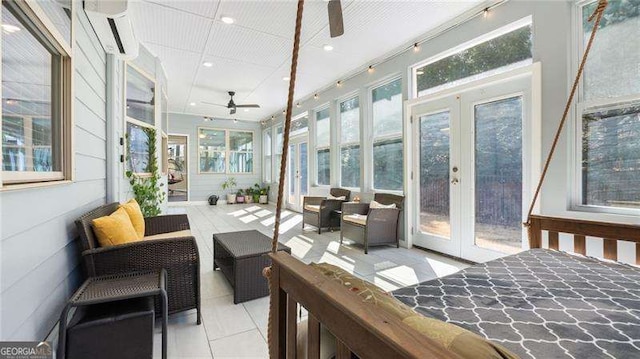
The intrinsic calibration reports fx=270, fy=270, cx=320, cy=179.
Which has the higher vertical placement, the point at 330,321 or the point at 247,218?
the point at 330,321

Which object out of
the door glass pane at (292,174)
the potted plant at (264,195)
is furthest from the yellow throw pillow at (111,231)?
the potted plant at (264,195)

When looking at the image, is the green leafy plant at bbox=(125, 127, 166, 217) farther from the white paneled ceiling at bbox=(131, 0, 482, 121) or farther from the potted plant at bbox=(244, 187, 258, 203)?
the potted plant at bbox=(244, 187, 258, 203)

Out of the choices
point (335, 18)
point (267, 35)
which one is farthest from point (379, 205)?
point (335, 18)

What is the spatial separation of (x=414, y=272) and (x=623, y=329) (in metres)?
2.07

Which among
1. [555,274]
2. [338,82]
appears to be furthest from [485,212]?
[338,82]

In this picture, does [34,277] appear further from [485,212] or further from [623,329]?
[485,212]

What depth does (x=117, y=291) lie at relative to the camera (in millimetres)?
1498

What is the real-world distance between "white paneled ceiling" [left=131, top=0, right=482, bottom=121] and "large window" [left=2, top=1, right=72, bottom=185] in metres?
1.68

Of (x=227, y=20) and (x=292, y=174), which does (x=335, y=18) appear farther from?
(x=292, y=174)

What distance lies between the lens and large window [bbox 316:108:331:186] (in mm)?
6176

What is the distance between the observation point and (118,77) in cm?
319

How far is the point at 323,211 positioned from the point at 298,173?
2.80 metres

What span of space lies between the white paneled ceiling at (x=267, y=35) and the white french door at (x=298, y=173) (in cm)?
197

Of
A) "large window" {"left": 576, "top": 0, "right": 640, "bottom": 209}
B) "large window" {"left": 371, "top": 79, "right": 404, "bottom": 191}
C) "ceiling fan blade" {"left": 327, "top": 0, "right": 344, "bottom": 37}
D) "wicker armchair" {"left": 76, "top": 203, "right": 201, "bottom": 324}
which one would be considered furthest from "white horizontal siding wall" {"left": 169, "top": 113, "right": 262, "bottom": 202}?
"large window" {"left": 576, "top": 0, "right": 640, "bottom": 209}
